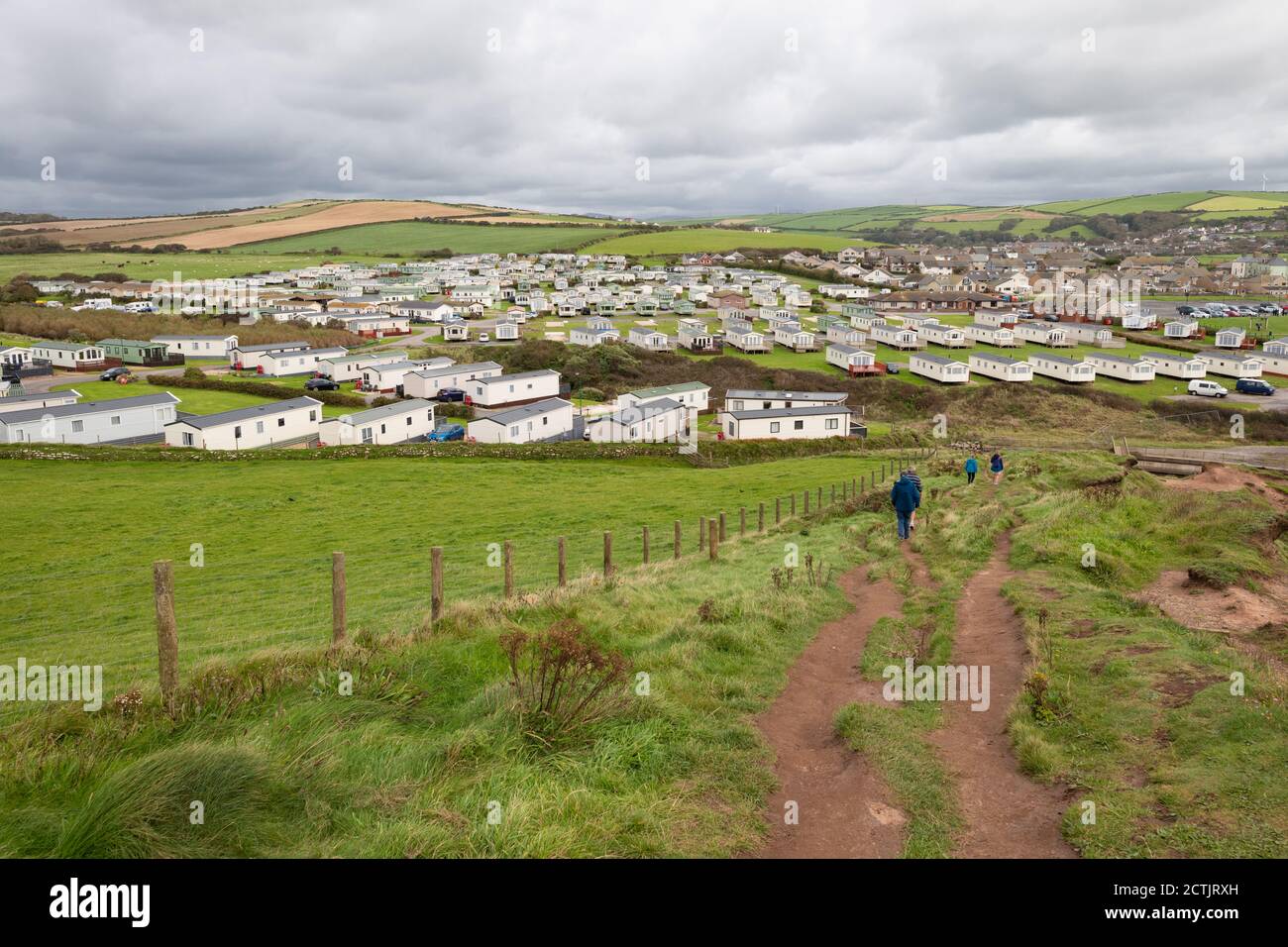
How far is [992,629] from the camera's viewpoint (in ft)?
38.3

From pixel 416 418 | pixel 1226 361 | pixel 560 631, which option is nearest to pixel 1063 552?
pixel 560 631

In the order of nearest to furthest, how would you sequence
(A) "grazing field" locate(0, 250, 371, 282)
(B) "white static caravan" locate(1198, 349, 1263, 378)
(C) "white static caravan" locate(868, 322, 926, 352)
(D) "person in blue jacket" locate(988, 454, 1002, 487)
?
(D) "person in blue jacket" locate(988, 454, 1002, 487) < (B) "white static caravan" locate(1198, 349, 1263, 378) < (C) "white static caravan" locate(868, 322, 926, 352) < (A) "grazing field" locate(0, 250, 371, 282)

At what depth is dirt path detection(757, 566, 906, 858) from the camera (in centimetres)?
600

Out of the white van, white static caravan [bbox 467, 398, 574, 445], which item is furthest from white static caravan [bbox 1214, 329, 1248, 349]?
white static caravan [bbox 467, 398, 574, 445]

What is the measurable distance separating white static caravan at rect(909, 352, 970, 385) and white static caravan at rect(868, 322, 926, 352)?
1220 cm

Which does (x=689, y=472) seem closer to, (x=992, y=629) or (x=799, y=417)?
(x=799, y=417)

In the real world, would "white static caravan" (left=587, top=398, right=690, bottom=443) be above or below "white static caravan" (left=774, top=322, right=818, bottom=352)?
below

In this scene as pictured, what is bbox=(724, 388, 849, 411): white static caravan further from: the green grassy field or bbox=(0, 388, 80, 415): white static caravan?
the green grassy field

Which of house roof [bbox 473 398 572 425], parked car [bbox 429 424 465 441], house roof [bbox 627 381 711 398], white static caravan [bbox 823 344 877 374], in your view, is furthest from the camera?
white static caravan [bbox 823 344 877 374]

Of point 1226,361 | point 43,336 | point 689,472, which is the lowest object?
point 689,472

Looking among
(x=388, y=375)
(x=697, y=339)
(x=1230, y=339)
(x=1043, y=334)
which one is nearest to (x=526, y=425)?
(x=388, y=375)

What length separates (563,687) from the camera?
7535mm

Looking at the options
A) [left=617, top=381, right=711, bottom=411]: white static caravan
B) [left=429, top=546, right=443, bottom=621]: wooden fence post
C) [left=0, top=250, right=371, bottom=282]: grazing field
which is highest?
[left=0, top=250, right=371, bottom=282]: grazing field

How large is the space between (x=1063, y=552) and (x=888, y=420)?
181 feet
